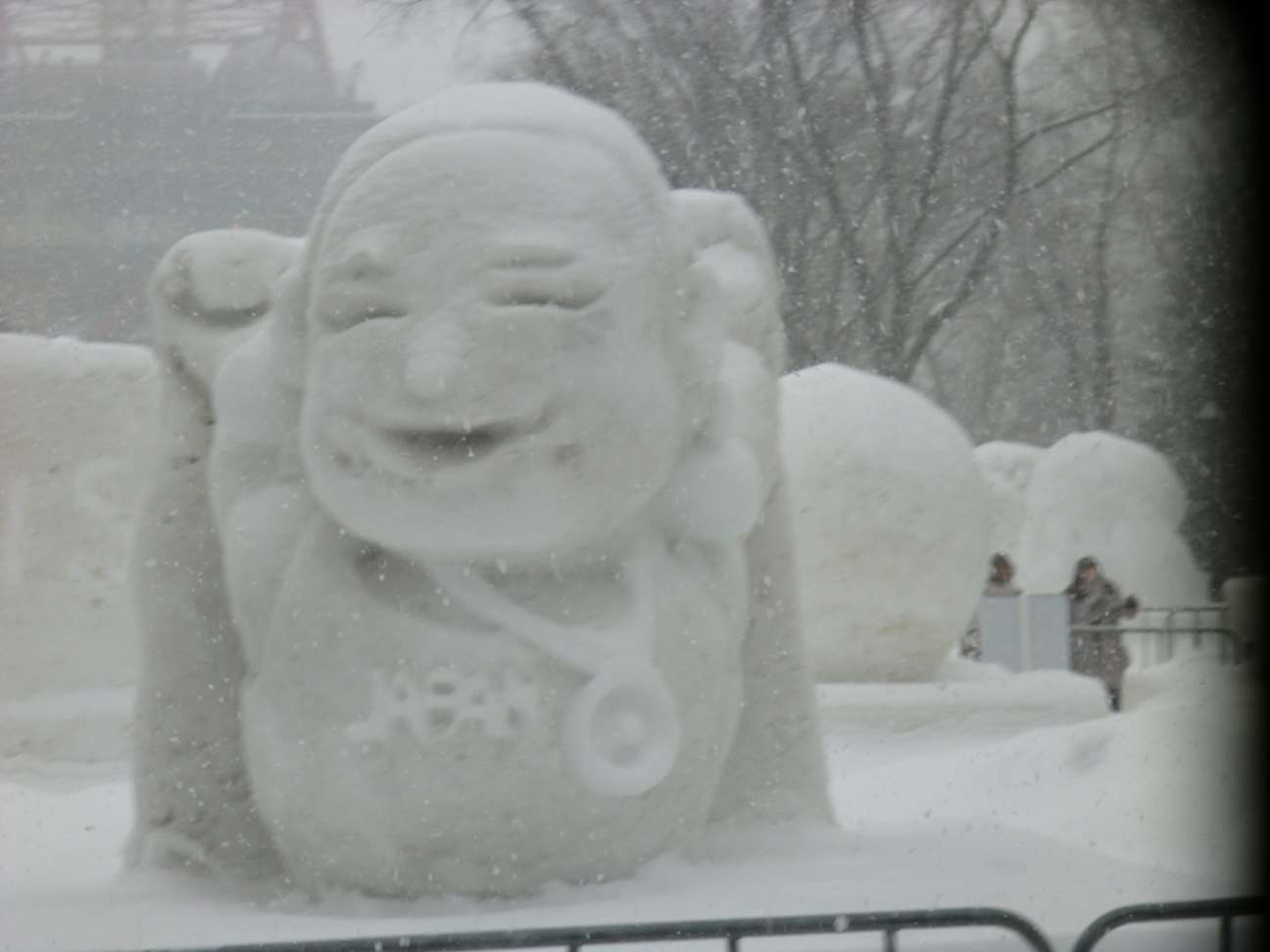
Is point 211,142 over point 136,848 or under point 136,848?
over

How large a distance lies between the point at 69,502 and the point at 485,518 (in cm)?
250

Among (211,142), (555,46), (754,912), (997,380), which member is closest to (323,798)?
(754,912)

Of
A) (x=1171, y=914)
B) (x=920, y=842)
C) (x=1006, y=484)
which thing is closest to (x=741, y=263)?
(x=920, y=842)

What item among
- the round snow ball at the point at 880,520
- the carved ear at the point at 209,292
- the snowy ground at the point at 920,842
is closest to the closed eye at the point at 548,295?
the carved ear at the point at 209,292

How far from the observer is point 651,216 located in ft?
6.48

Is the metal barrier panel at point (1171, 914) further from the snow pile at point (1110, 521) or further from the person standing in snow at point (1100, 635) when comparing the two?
the person standing in snow at point (1100, 635)

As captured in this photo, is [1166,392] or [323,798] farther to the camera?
[1166,392]

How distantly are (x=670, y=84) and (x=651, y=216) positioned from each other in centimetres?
79

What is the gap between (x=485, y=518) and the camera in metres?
1.86

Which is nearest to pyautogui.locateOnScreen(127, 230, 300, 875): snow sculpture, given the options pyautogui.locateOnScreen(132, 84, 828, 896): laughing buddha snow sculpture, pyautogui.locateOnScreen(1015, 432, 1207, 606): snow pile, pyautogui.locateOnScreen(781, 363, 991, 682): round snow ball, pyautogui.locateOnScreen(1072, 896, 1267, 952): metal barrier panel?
pyautogui.locateOnScreen(132, 84, 828, 896): laughing buddha snow sculpture

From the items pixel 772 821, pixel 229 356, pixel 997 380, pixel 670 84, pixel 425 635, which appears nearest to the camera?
pixel 425 635

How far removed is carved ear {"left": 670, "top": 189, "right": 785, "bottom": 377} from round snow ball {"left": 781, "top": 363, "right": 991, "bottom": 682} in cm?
141

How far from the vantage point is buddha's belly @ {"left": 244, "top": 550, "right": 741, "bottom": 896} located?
6.11 ft

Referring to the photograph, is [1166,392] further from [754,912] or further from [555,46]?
[754,912]
